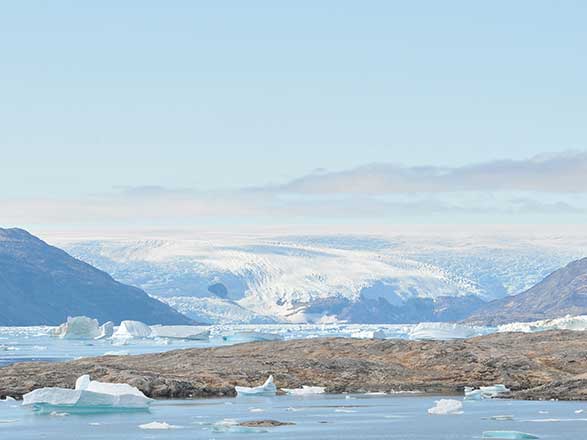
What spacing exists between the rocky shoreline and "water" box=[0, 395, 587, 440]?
214 cm

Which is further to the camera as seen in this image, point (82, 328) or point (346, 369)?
point (82, 328)

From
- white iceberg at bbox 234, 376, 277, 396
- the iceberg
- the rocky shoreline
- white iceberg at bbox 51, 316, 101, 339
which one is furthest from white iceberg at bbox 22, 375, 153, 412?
white iceberg at bbox 51, 316, 101, 339

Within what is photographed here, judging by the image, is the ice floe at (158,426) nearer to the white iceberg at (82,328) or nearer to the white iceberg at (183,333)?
the white iceberg at (183,333)

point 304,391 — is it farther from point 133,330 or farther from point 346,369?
point 133,330

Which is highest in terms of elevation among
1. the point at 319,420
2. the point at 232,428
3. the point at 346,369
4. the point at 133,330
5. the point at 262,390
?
the point at 346,369

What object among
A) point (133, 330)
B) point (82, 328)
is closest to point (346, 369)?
point (133, 330)

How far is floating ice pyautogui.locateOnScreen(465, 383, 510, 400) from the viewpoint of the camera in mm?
40219

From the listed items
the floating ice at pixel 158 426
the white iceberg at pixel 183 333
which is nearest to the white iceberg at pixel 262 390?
the floating ice at pixel 158 426

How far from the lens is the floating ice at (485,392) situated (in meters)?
40.2

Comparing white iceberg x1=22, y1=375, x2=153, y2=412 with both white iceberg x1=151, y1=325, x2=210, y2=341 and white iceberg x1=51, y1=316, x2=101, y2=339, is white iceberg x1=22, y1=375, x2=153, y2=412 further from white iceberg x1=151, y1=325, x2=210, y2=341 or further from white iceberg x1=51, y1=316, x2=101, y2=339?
white iceberg x1=51, y1=316, x2=101, y2=339

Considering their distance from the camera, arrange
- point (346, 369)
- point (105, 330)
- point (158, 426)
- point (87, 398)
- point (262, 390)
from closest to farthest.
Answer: point (158, 426)
point (87, 398)
point (262, 390)
point (346, 369)
point (105, 330)

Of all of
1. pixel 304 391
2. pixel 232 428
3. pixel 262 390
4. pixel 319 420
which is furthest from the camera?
pixel 304 391

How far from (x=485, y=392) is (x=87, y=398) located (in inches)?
518

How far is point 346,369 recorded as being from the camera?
45.7 m
